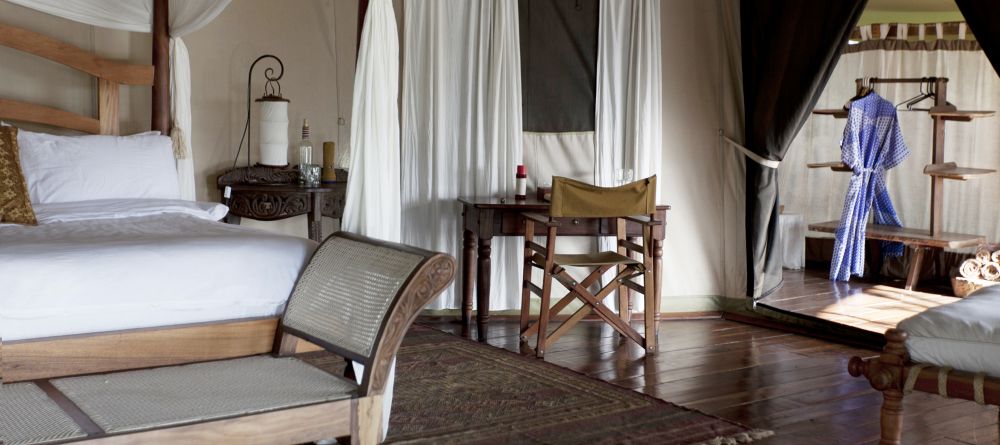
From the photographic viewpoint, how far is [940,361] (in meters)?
2.99

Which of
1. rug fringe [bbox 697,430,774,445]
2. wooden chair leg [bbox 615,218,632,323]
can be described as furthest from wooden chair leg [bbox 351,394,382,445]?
wooden chair leg [bbox 615,218,632,323]

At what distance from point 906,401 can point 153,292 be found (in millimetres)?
3056

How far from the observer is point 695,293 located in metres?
5.97

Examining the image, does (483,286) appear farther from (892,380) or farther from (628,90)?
(892,380)

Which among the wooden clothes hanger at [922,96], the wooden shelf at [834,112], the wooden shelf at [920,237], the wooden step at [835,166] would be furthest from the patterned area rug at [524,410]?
the wooden clothes hanger at [922,96]

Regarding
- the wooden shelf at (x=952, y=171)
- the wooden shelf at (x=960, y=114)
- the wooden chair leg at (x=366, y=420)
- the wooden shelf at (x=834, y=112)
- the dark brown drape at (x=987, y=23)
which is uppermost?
the dark brown drape at (x=987, y=23)

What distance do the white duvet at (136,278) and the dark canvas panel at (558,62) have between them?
2.55m

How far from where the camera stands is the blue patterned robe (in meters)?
6.75

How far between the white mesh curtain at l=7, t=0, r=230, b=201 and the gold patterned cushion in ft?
2.71

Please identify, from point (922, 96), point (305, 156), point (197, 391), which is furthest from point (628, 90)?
point (197, 391)

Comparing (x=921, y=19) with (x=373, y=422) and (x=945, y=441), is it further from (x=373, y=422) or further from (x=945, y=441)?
(x=373, y=422)

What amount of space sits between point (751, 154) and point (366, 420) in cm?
391

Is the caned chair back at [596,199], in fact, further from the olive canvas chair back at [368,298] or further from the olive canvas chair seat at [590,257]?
the olive canvas chair back at [368,298]

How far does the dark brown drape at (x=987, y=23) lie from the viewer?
4168mm
